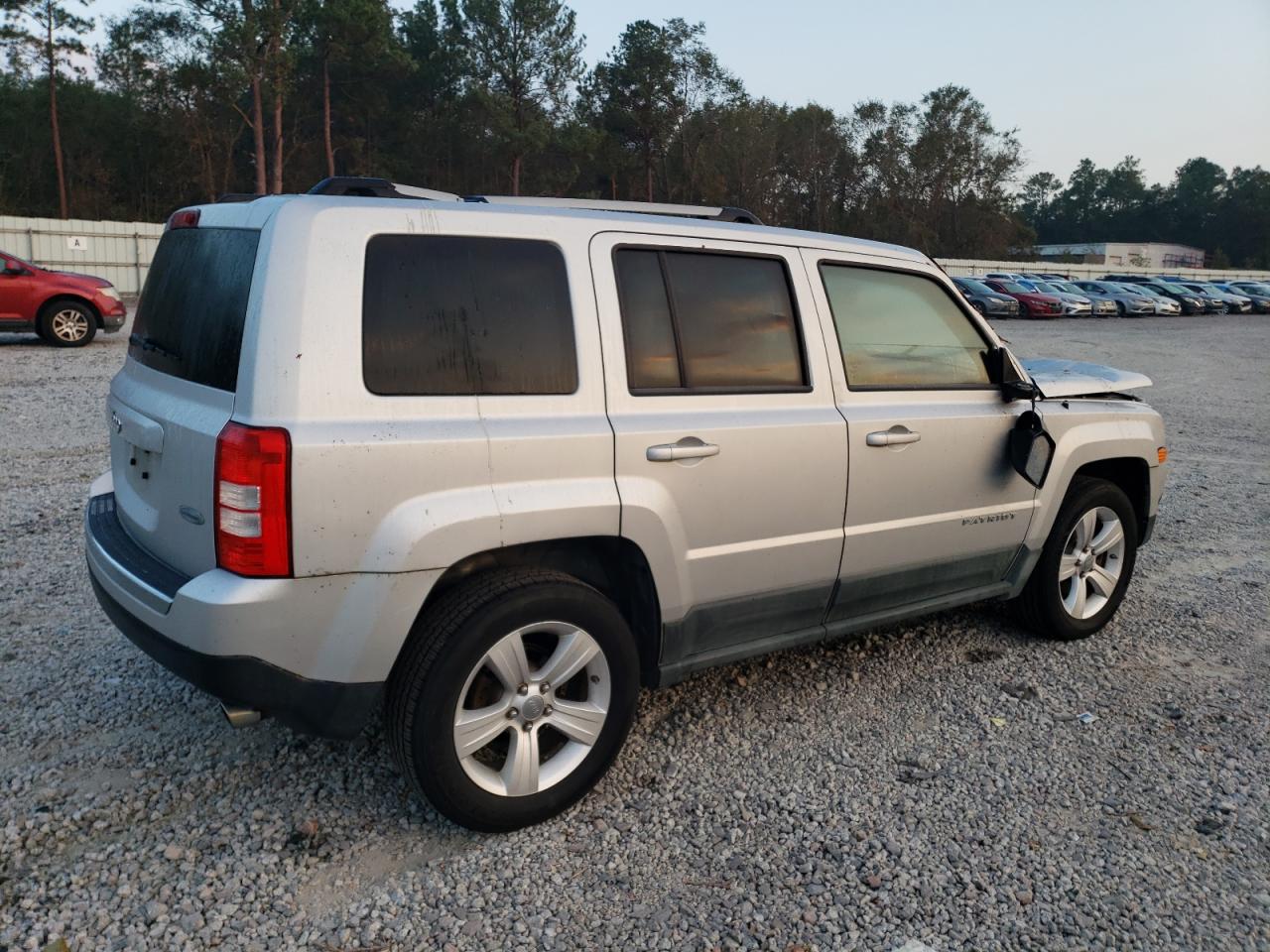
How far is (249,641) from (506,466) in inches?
33.5

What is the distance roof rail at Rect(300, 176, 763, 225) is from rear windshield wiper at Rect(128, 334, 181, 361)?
68 centimetres

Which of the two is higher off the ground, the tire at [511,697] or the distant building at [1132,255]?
the tire at [511,697]

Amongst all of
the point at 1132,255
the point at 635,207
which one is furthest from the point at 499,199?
the point at 1132,255

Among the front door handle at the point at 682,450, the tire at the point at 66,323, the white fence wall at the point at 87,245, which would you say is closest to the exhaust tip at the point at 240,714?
the front door handle at the point at 682,450

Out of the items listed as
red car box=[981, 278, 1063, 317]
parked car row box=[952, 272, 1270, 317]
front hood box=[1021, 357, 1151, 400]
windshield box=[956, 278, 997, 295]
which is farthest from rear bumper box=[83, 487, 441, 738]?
red car box=[981, 278, 1063, 317]

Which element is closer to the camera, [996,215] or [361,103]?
[361,103]

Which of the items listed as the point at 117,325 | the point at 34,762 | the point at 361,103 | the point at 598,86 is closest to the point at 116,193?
the point at 361,103

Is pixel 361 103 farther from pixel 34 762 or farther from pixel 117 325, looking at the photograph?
pixel 34 762

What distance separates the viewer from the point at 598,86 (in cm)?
6081

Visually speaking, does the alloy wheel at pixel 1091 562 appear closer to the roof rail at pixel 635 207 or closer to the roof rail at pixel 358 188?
the roof rail at pixel 635 207

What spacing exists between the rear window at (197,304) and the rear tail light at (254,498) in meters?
0.21

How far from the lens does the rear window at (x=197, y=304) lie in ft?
9.50

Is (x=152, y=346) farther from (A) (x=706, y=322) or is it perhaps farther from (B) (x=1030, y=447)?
(B) (x=1030, y=447)

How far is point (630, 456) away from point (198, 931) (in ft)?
5.83
